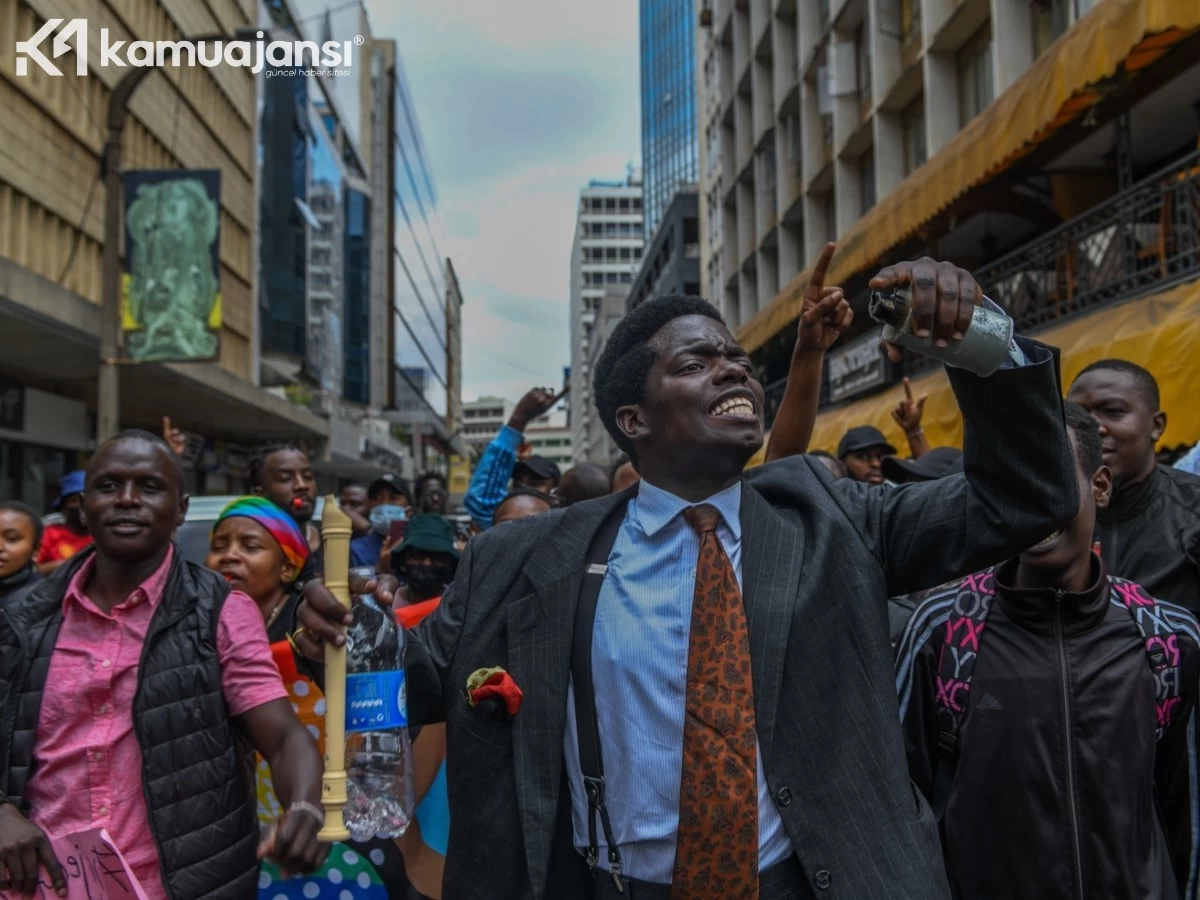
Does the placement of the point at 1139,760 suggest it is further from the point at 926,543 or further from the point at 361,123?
the point at 361,123

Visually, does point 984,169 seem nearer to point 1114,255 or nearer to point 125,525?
point 1114,255

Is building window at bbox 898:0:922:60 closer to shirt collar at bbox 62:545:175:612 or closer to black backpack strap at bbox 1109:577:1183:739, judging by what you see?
black backpack strap at bbox 1109:577:1183:739

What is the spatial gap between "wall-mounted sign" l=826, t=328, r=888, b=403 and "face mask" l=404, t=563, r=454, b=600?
11.7 metres

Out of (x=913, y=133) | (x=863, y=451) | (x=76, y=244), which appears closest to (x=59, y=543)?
(x=863, y=451)

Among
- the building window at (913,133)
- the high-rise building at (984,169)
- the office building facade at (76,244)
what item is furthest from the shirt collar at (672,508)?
the building window at (913,133)

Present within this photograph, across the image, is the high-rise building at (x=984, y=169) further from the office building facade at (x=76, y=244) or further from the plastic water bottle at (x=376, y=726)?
the office building facade at (x=76, y=244)

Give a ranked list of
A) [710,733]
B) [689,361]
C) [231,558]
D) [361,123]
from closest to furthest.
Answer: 1. [710,733]
2. [689,361]
3. [231,558]
4. [361,123]

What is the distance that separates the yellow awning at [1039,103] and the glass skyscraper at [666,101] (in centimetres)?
9143

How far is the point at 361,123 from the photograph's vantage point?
64312mm

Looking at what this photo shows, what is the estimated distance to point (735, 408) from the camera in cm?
228

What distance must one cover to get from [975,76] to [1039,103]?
27.6 ft

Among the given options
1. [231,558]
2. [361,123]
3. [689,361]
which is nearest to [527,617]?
[689,361]

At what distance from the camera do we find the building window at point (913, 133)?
1934 centimetres

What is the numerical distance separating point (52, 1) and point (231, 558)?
1960 centimetres
